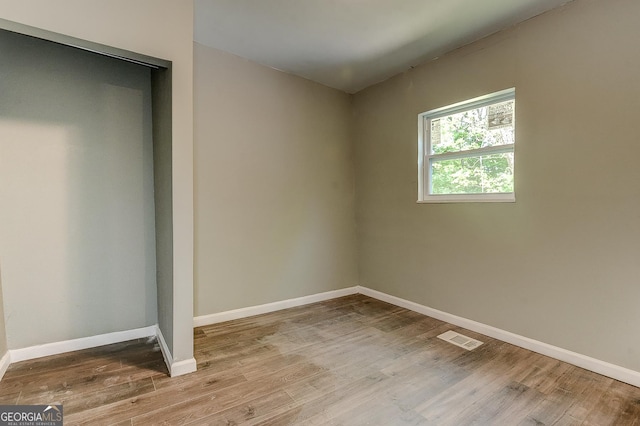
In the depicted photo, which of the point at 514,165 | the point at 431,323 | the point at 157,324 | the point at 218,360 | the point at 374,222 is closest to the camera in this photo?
the point at 218,360

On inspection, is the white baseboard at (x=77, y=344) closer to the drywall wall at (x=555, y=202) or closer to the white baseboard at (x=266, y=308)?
the white baseboard at (x=266, y=308)

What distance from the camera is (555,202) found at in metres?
2.35

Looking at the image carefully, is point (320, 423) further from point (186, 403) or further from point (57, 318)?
point (57, 318)

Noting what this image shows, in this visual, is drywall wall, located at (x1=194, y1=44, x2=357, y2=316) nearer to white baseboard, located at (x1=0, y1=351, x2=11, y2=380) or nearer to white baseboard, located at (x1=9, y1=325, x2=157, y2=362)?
white baseboard, located at (x1=9, y1=325, x2=157, y2=362)

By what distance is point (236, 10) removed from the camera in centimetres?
243

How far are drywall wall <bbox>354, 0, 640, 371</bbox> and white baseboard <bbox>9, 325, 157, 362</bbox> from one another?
9.12ft

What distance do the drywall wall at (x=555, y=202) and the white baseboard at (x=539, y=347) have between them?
4cm

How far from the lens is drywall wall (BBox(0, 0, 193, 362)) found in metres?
1.87

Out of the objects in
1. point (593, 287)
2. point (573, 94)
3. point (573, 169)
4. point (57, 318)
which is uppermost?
point (573, 94)

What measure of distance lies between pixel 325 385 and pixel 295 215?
1991mm

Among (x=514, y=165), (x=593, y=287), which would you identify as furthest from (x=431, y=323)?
(x=514, y=165)

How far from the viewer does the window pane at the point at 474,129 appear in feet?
8.87

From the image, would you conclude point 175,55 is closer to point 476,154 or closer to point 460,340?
point 476,154

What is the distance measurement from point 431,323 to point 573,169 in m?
1.80
